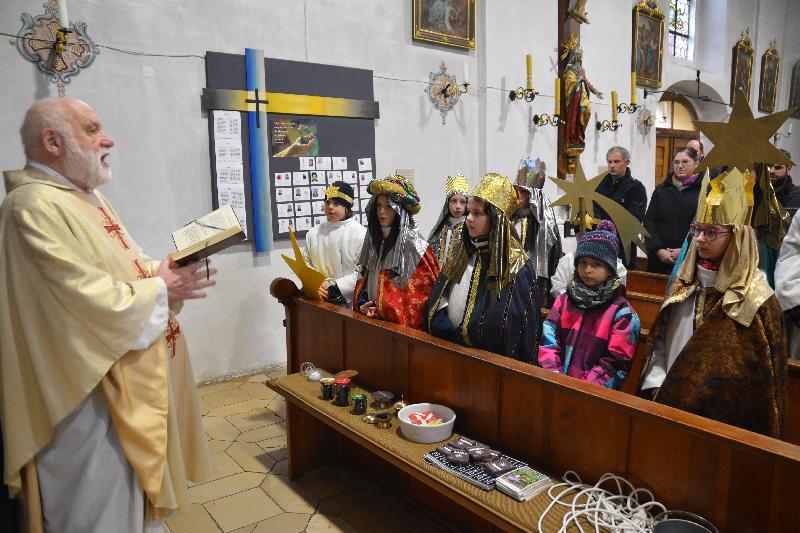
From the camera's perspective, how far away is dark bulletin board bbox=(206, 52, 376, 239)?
4762 mm

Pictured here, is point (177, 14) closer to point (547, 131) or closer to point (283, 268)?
point (283, 268)

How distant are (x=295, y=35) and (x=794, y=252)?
164 inches

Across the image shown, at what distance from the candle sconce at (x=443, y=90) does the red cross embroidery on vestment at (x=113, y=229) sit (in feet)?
14.9

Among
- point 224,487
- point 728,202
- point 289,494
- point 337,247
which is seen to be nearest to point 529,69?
point 337,247

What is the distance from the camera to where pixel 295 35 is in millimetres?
5121

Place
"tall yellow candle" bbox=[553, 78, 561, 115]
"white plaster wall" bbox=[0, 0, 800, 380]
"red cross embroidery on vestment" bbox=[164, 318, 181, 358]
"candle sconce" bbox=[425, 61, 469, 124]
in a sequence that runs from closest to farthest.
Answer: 1. "red cross embroidery on vestment" bbox=[164, 318, 181, 358]
2. "white plaster wall" bbox=[0, 0, 800, 380]
3. "candle sconce" bbox=[425, 61, 469, 124]
4. "tall yellow candle" bbox=[553, 78, 561, 115]

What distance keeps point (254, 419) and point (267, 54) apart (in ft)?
10.0

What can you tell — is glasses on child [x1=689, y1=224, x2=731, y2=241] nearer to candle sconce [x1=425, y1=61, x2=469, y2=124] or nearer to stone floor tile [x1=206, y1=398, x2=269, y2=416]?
stone floor tile [x1=206, y1=398, x2=269, y2=416]

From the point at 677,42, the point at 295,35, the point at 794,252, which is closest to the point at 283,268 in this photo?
the point at 295,35

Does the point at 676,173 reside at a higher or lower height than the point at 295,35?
lower

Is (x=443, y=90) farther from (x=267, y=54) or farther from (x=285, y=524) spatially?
(x=285, y=524)

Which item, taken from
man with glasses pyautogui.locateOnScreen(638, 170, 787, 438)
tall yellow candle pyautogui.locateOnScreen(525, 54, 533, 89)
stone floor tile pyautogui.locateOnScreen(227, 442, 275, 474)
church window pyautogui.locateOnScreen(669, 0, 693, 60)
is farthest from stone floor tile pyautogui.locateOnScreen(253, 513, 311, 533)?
church window pyautogui.locateOnScreen(669, 0, 693, 60)

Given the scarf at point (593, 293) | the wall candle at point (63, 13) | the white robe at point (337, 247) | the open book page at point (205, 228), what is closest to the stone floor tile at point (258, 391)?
the white robe at point (337, 247)

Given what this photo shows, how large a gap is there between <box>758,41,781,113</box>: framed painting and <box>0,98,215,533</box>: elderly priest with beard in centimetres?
1261
